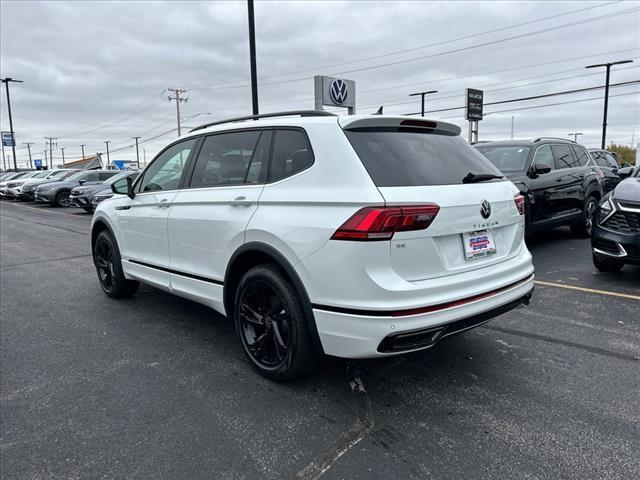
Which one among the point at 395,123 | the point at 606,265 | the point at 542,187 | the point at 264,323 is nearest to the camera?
the point at 395,123

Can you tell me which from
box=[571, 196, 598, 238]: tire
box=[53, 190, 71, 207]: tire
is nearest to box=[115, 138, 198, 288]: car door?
box=[571, 196, 598, 238]: tire

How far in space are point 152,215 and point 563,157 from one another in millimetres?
7089

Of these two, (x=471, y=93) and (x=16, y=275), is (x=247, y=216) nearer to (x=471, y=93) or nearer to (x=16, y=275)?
(x=16, y=275)

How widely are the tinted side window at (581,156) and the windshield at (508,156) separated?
1786 millimetres

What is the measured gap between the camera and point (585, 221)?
28.8ft

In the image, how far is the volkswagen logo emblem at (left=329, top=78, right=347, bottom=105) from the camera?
12812 mm

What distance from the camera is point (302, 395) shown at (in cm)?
317

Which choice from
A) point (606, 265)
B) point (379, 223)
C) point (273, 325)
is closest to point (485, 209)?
point (379, 223)

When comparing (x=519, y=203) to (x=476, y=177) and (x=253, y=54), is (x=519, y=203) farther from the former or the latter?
(x=253, y=54)

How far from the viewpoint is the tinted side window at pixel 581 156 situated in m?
8.82

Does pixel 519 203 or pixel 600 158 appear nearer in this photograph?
pixel 519 203

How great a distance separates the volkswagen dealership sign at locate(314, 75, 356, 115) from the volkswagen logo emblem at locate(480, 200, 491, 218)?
912cm

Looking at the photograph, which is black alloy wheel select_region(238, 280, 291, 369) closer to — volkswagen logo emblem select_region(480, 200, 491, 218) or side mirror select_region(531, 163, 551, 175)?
volkswagen logo emblem select_region(480, 200, 491, 218)

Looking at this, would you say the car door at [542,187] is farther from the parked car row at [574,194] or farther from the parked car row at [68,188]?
the parked car row at [68,188]
